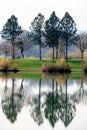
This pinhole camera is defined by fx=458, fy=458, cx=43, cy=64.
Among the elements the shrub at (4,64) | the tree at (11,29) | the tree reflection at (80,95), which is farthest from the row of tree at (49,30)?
the tree reflection at (80,95)

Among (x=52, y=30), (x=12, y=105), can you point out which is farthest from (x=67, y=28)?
(x=12, y=105)

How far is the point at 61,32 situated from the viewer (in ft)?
368

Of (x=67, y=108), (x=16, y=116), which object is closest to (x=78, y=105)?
(x=67, y=108)

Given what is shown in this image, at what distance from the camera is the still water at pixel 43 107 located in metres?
27.7

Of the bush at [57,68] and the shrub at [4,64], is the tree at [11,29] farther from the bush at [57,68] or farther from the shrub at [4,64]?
the bush at [57,68]

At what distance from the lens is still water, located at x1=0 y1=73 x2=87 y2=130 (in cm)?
2773

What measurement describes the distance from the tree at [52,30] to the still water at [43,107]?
5685 centimetres

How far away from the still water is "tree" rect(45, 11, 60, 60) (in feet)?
187

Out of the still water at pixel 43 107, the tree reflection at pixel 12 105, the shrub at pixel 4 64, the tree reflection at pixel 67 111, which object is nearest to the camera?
the still water at pixel 43 107

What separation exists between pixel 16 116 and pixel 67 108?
5.65 meters

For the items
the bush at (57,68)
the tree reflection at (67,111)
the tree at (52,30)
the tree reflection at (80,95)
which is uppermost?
the tree at (52,30)

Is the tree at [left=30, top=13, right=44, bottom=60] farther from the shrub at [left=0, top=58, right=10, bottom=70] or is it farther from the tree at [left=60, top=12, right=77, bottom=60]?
the shrub at [left=0, top=58, right=10, bottom=70]

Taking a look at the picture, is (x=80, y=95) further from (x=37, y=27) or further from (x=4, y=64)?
(x=37, y=27)

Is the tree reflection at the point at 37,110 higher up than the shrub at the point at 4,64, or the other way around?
the shrub at the point at 4,64
